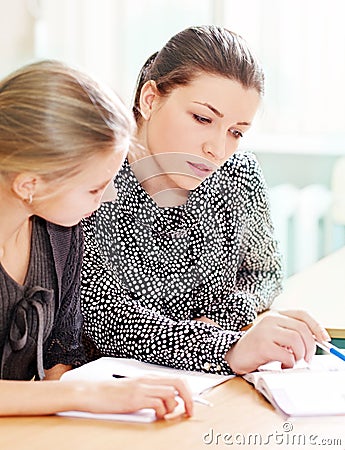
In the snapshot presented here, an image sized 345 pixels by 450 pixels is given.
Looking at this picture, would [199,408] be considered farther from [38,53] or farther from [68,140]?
[38,53]

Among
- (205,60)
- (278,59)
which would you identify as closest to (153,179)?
(205,60)

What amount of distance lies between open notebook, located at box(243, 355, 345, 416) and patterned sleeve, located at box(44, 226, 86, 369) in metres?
0.30

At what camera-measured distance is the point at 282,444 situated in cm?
103

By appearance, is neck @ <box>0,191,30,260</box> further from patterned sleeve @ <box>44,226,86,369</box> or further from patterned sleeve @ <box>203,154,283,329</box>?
patterned sleeve @ <box>203,154,283,329</box>

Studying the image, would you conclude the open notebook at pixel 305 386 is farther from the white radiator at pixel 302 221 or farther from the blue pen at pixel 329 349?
the white radiator at pixel 302 221

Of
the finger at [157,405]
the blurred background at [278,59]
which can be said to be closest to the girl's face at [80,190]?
the finger at [157,405]

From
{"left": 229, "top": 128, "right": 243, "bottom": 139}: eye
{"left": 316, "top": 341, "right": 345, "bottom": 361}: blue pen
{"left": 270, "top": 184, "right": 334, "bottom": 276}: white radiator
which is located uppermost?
{"left": 229, "top": 128, "right": 243, "bottom": 139}: eye

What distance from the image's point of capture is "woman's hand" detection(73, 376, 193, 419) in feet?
3.59

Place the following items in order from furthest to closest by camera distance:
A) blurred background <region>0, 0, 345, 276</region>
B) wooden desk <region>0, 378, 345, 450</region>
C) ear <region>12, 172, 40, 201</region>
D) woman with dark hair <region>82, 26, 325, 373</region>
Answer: blurred background <region>0, 0, 345, 276</region> → woman with dark hair <region>82, 26, 325, 373</region> → ear <region>12, 172, 40, 201</region> → wooden desk <region>0, 378, 345, 450</region>

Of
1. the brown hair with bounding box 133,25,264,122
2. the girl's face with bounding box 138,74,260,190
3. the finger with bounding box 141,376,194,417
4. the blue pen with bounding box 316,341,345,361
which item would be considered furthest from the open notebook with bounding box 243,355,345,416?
the brown hair with bounding box 133,25,264,122

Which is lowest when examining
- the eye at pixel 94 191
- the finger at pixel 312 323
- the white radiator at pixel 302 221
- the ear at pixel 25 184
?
the white radiator at pixel 302 221

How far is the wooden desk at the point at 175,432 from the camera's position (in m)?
1.01

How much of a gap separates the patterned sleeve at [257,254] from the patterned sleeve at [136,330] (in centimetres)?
27

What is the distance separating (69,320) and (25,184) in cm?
35
